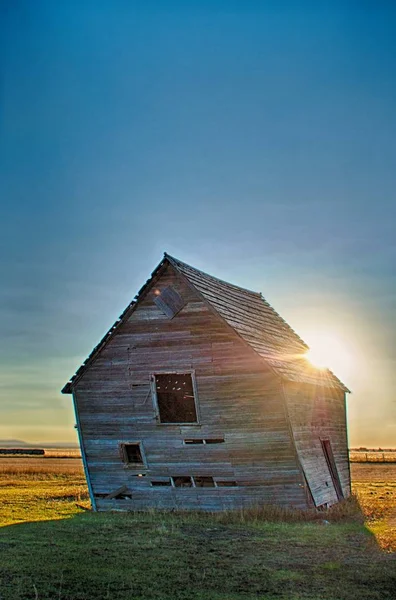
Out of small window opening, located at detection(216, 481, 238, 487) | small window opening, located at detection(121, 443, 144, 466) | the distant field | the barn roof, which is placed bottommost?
the distant field

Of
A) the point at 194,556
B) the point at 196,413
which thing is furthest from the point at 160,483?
the point at 194,556

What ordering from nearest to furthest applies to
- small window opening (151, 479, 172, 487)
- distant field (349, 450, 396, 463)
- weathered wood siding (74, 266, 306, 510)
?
weathered wood siding (74, 266, 306, 510), small window opening (151, 479, 172, 487), distant field (349, 450, 396, 463)

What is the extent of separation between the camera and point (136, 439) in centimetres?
2162

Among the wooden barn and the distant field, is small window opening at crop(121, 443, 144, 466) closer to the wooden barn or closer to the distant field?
the wooden barn

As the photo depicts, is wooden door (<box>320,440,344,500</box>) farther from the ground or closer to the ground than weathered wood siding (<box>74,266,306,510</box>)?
closer to the ground

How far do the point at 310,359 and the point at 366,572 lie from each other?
16.3m

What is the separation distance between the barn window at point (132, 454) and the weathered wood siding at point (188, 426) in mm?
194

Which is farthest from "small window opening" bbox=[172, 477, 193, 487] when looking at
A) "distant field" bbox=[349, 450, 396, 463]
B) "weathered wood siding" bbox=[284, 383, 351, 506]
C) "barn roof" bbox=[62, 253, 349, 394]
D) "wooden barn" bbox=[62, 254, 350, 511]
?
"distant field" bbox=[349, 450, 396, 463]

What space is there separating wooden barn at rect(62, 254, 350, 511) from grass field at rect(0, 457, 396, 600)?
3.56ft

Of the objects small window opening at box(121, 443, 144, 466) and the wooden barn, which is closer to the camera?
the wooden barn

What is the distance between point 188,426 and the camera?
68.4 feet

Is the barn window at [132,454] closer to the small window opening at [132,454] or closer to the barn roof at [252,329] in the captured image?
the small window opening at [132,454]

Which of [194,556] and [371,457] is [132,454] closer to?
[194,556]

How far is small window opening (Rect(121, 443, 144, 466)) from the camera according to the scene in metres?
21.9
